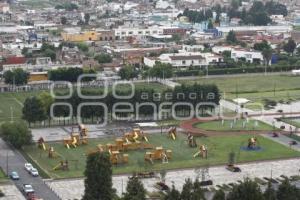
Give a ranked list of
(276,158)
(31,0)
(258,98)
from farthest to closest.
A: (31,0) → (258,98) → (276,158)

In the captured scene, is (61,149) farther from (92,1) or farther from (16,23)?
(92,1)

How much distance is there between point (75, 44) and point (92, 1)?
87.6 ft

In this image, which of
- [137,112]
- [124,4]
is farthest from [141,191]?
[124,4]

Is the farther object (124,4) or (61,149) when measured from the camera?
(124,4)

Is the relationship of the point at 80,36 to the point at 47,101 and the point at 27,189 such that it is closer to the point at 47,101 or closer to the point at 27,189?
the point at 47,101

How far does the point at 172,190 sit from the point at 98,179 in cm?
157

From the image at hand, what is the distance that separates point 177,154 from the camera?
17.8 metres

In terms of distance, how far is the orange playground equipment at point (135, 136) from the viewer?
18.7m

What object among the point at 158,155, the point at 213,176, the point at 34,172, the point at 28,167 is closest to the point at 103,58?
the point at 158,155

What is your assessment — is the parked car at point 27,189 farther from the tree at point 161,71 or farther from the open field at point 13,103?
the tree at point 161,71

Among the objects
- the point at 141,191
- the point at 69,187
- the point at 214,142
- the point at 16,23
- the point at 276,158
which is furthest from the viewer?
the point at 16,23

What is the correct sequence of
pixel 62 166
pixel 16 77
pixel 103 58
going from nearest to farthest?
pixel 62 166
pixel 16 77
pixel 103 58

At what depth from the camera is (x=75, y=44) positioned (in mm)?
36688

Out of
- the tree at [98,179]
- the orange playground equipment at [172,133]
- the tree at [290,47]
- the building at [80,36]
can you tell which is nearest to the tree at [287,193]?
the tree at [98,179]
